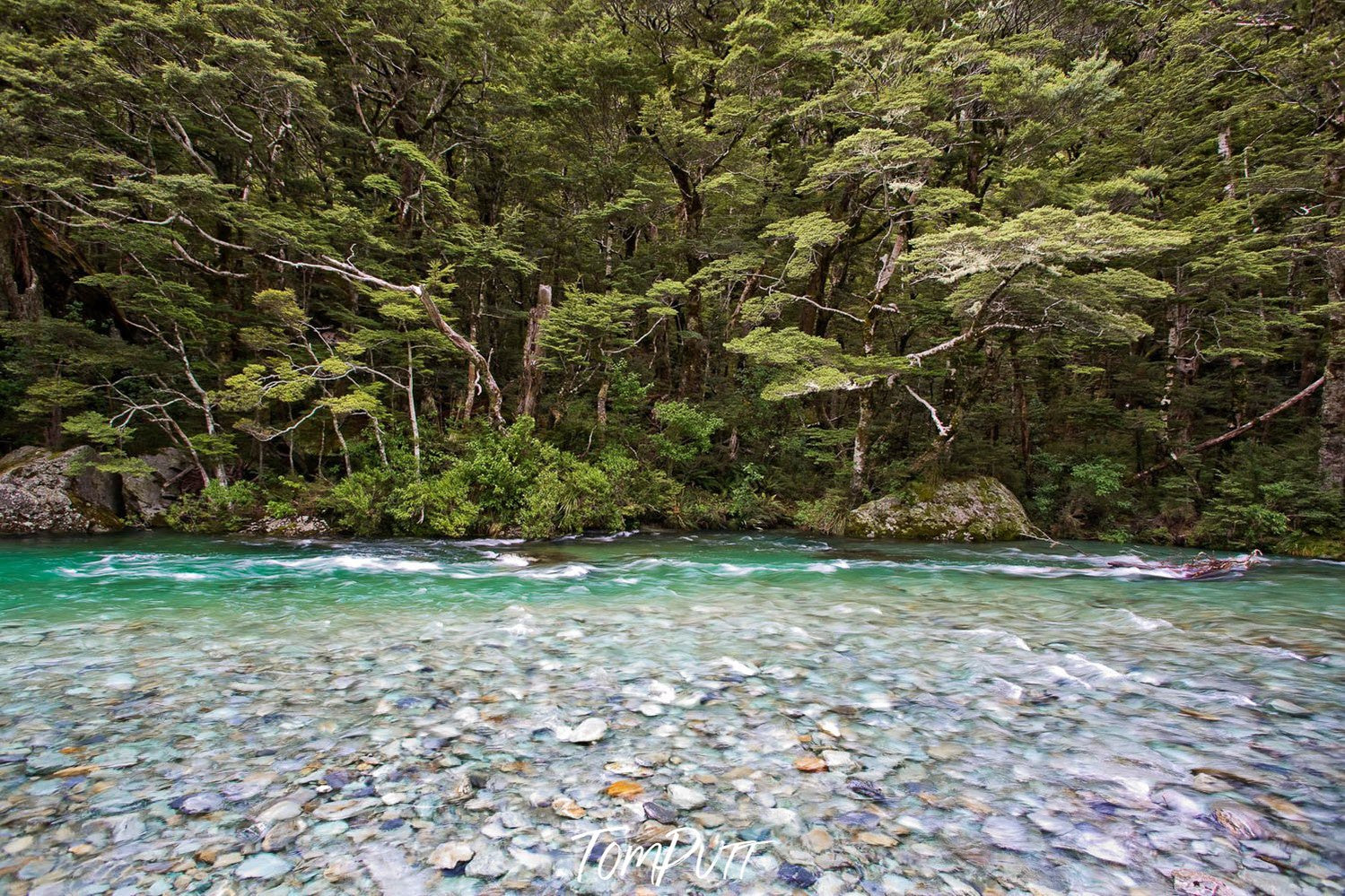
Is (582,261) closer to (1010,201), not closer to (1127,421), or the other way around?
(1010,201)

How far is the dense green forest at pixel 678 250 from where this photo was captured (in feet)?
36.8

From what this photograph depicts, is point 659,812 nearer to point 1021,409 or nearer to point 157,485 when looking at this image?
point 157,485

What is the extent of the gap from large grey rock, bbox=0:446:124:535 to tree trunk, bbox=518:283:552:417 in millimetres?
9042

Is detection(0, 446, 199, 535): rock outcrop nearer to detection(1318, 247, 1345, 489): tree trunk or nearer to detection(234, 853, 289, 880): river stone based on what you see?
detection(234, 853, 289, 880): river stone

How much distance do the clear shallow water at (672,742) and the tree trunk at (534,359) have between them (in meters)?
8.85

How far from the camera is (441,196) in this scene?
13.5 metres

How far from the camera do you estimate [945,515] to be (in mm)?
12711

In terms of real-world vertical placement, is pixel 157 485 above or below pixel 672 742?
above

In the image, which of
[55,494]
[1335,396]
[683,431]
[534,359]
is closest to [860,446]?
[683,431]

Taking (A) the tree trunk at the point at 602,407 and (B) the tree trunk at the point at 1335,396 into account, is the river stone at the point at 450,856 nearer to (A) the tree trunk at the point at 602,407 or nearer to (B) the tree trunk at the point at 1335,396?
(A) the tree trunk at the point at 602,407

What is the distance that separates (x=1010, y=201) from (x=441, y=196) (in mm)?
13253

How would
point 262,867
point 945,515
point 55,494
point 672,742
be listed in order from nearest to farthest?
1. point 262,867
2. point 672,742
3. point 55,494
4. point 945,515

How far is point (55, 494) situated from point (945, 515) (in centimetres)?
1947

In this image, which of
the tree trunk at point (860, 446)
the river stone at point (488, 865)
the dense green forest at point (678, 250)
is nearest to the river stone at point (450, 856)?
the river stone at point (488, 865)
